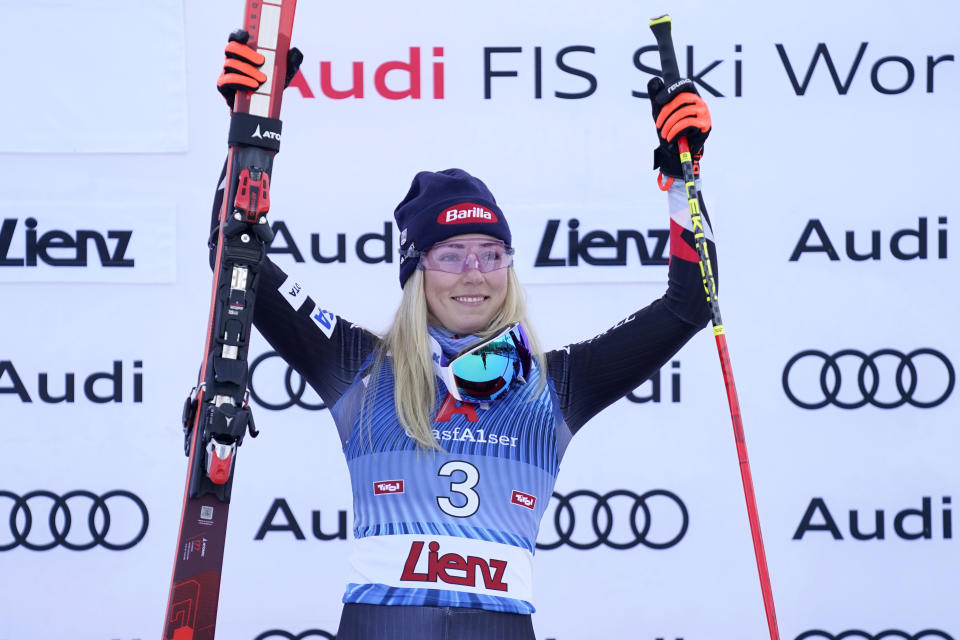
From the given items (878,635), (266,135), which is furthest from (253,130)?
(878,635)

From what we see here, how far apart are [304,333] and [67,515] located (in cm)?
155

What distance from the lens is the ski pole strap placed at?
Answer: 1964mm

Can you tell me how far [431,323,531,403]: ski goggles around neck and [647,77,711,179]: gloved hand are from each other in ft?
1.56

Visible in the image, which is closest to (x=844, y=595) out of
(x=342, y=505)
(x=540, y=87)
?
(x=342, y=505)

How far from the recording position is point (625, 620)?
10.4ft

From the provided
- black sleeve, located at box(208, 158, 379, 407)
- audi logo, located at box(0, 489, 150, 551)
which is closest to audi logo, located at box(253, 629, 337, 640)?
audi logo, located at box(0, 489, 150, 551)

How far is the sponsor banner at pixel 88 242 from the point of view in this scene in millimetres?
3047

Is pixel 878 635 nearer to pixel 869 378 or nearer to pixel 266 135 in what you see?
pixel 869 378

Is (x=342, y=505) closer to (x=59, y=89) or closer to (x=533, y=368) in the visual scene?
(x=533, y=368)

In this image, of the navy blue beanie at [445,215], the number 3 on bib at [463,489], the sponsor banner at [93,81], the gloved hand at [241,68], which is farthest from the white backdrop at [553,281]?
the number 3 on bib at [463,489]

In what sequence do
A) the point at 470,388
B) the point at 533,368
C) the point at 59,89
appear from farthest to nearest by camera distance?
the point at 59,89
the point at 533,368
the point at 470,388

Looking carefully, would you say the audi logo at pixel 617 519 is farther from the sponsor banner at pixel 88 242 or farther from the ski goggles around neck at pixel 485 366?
the sponsor banner at pixel 88 242

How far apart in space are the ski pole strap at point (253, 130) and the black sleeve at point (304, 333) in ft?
0.31

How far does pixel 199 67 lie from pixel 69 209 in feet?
1.91
